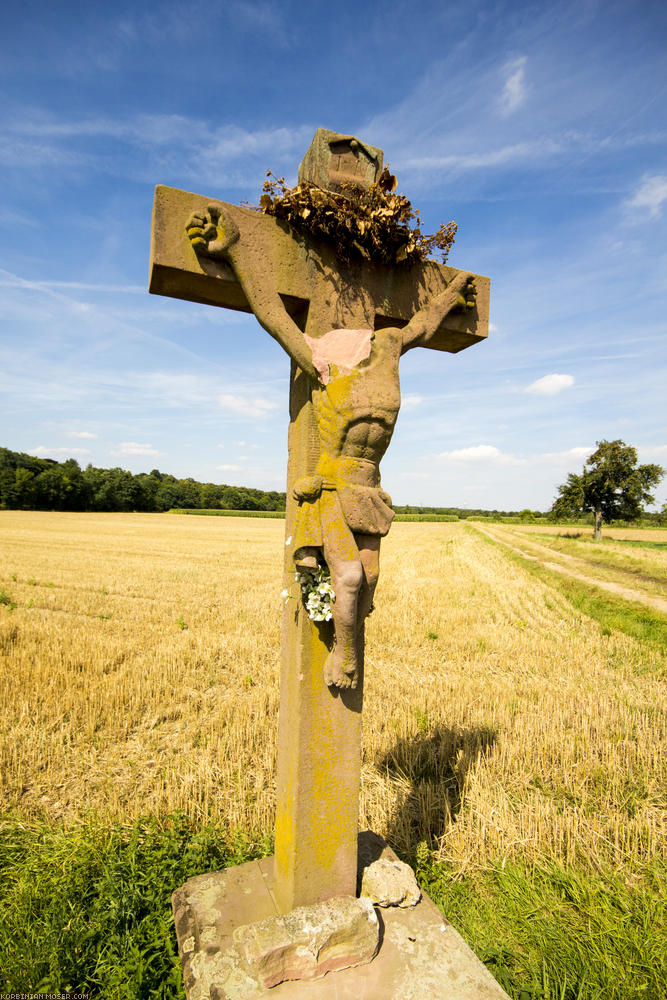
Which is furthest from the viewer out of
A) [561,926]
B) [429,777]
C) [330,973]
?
[429,777]

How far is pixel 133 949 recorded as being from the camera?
3.15m

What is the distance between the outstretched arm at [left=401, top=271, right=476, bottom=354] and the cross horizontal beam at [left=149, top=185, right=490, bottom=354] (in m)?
0.11

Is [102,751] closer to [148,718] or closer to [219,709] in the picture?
[148,718]

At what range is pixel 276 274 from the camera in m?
3.04

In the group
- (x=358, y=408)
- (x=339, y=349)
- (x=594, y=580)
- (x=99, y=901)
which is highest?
(x=339, y=349)

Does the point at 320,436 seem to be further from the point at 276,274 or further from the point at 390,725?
the point at 390,725

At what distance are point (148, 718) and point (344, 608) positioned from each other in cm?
525

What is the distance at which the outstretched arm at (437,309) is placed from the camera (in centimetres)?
325

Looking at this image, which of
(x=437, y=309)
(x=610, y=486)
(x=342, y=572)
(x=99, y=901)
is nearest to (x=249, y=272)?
(x=437, y=309)

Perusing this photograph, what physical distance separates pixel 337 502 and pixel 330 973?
249 centimetres

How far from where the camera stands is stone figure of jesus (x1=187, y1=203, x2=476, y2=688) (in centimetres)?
279

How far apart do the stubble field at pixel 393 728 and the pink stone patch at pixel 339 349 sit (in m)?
3.95

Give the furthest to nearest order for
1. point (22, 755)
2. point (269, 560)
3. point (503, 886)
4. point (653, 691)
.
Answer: point (269, 560) < point (653, 691) < point (22, 755) < point (503, 886)

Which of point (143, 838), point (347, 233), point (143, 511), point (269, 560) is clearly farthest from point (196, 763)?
point (143, 511)
